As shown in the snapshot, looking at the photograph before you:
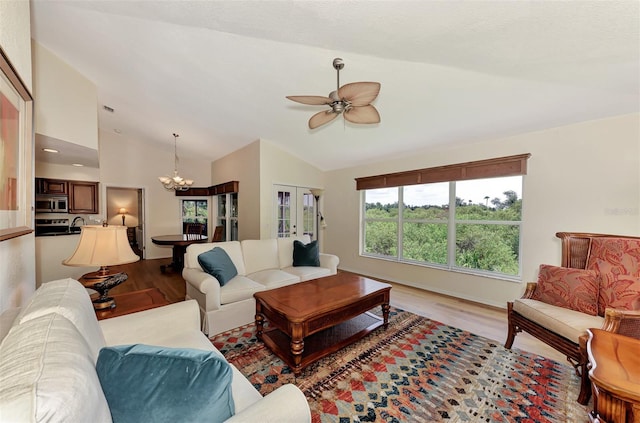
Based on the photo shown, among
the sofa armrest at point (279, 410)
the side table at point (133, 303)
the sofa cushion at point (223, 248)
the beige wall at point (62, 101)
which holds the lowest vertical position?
the side table at point (133, 303)

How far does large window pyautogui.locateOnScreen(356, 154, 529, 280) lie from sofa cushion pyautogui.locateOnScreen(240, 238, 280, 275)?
217 cm

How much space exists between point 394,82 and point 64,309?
293 cm

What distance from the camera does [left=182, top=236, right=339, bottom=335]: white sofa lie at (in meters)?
2.52

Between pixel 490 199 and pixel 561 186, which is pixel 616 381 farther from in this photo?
pixel 490 199

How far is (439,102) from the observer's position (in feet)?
8.84

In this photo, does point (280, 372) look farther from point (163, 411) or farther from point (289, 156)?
point (289, 156)

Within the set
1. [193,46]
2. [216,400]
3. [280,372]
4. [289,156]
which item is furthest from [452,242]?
[193,46]

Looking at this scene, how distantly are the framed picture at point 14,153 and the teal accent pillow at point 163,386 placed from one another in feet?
2.63

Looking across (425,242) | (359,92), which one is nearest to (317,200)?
(425,242)

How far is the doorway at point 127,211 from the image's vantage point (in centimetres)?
679

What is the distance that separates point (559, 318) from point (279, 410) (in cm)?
227

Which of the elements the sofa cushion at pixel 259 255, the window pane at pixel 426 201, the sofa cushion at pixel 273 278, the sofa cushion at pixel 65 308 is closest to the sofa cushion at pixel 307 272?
the sofa cushion at pixel 273 278

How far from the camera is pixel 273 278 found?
10.1ft

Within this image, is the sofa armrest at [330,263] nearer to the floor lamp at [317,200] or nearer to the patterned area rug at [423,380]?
the patterned area rug at [423,380]
